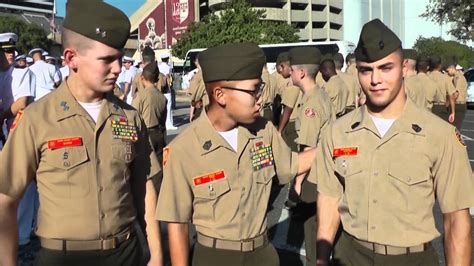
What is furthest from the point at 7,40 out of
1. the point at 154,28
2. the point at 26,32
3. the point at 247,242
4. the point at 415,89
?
the point at 154,28

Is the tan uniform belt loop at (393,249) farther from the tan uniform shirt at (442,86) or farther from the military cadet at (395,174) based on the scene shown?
the tan uniform shirt at (442,86)

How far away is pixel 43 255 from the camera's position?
8.79 feet

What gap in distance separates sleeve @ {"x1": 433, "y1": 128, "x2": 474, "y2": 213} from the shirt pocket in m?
1.55

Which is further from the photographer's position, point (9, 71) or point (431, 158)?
point (9, 71)

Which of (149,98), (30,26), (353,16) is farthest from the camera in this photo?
(353,16)

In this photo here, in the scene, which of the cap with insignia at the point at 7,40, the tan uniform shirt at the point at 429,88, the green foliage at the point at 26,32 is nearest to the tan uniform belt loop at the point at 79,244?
the cap with insignia at the point at 7,40

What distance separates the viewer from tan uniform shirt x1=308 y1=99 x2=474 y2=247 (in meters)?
2.67

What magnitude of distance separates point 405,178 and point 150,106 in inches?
209

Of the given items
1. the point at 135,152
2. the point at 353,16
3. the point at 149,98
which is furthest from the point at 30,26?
the point at 135,152

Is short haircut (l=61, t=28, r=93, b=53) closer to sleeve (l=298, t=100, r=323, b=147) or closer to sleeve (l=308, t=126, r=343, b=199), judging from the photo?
sleeve (l=308, t=126, r=343, b=199)

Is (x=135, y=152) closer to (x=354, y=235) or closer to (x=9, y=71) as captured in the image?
(x=354, y=235)

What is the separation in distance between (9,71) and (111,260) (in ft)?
11.1

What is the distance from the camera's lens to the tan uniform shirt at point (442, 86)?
10701 mm

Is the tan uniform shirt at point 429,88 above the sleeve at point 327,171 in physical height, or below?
above
